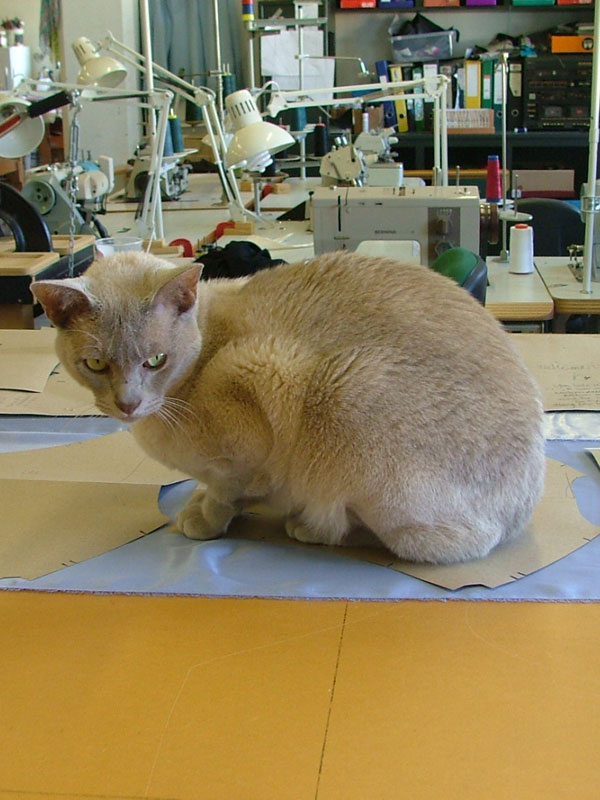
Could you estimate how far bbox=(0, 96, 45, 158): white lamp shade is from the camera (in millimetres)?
2400

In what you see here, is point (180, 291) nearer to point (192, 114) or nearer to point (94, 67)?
point (94, 67)

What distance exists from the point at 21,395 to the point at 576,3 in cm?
517

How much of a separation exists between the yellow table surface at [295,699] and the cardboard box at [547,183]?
4831 mm

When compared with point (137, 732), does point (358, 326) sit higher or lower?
higher

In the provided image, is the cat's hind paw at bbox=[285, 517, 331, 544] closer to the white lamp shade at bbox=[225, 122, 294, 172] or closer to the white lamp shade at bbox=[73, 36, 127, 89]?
the white lamp shade at bbox=[225, 122, 294, 172]

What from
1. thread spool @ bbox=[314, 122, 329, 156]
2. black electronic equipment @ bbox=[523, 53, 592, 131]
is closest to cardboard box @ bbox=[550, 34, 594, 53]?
black electronic equipment @ bbox=[523, 53, 592, 131]

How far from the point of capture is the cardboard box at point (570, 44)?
17.5ft

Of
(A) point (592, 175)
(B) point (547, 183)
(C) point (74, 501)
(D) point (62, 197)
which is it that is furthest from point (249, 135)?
(B) point (547, 183)

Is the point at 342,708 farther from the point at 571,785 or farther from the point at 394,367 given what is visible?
the point at 394,367

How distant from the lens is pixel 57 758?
2.30 feet

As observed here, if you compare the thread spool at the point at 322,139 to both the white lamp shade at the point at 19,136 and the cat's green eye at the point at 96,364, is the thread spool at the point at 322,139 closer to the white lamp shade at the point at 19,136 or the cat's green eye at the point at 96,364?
the white lamp shade at the point at 19,136

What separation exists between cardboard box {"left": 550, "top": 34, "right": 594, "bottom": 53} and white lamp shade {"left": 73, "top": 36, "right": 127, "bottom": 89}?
12.3ft

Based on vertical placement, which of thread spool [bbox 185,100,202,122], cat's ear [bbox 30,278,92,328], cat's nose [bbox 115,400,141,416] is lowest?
cat's nose [bbox 115,400,141,416]

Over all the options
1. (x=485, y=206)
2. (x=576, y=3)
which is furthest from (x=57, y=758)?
(x=576, y=3)
